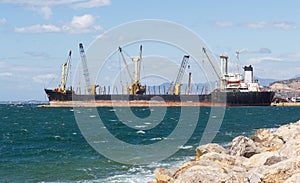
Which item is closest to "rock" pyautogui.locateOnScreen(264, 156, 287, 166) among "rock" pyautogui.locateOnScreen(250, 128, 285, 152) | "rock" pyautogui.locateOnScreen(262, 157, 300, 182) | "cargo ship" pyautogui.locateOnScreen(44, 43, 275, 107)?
"rock" pyautogui.locateOnScreen(262, 157, 300, 182)

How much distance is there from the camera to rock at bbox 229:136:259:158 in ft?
66.9

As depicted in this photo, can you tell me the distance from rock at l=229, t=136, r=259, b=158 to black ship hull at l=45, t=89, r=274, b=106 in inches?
4383

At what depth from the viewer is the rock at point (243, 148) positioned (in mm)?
20391

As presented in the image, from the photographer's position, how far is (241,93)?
130750 millimetres

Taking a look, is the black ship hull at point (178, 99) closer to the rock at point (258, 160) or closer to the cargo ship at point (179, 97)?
the cargo ship at point (179, 97)

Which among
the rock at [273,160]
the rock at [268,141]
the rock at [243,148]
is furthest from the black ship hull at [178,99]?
the rock at [273,160]

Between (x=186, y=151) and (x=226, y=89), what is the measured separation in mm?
103957

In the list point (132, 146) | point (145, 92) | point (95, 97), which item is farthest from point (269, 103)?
point (132, 146)

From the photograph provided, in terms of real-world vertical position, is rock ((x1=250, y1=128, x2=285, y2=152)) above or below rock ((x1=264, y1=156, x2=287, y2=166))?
below

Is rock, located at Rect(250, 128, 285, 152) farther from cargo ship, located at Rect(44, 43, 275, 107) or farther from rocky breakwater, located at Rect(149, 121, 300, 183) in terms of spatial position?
cargo ship, located at Rect(44, 43, 275, 107)

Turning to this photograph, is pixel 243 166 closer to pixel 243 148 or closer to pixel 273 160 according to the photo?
pixel 273 160

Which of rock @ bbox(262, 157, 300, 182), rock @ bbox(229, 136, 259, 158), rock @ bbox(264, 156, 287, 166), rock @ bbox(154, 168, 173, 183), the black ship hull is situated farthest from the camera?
the black ship hull

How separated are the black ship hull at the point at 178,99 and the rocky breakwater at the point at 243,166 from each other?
350 ft

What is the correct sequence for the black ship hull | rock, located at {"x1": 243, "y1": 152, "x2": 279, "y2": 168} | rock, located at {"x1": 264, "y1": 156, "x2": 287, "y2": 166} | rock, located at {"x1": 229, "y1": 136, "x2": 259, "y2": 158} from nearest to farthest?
rock, located at {"x1": 264, "y1": 156, "x2": 287, "y2": 166}
rock, located at {"x1": 243, "y1": 152, "x2": 279, "y2": 168}
rock, located at {"x1": 229, "y1": 136, "x2": 259, "y2": 158}
the black ship hull
